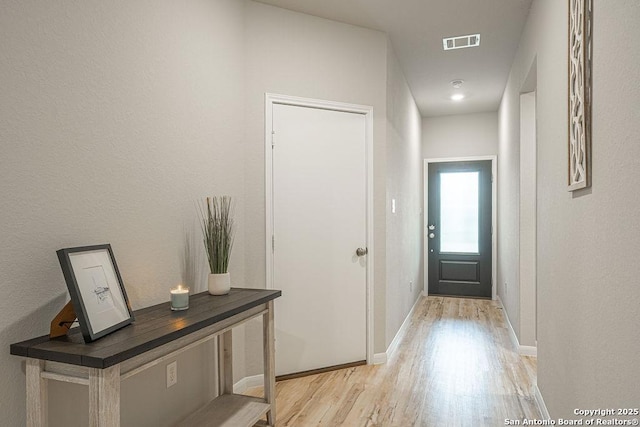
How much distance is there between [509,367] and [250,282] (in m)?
2.14

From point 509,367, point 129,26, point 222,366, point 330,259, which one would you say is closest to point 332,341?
point 330,259

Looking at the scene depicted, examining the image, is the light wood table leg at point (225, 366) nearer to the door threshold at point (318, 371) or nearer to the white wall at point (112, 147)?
the white wall at point (112, 147)

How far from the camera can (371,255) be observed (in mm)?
3344

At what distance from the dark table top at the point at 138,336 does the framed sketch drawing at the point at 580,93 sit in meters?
1.56

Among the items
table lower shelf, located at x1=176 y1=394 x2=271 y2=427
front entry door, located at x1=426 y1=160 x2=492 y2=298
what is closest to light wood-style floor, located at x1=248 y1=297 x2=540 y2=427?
table lower shelf, located at x1=176 y1=394 x2=271 y2=427

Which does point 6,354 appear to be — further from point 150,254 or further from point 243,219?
point 243,219

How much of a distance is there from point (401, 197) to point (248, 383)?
235 cm

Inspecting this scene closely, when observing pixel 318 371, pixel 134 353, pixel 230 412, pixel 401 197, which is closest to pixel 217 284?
pixel 230 412

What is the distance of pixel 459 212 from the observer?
6.29 meters

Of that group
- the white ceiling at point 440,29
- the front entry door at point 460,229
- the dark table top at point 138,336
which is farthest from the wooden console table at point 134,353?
the front entry door at point 460,229

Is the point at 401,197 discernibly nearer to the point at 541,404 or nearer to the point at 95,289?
the point at 541,404

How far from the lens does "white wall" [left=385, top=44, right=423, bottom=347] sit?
3664 mm

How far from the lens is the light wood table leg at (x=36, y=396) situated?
137cm

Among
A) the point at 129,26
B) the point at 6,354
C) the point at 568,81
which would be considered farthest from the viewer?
the point at 129,26
